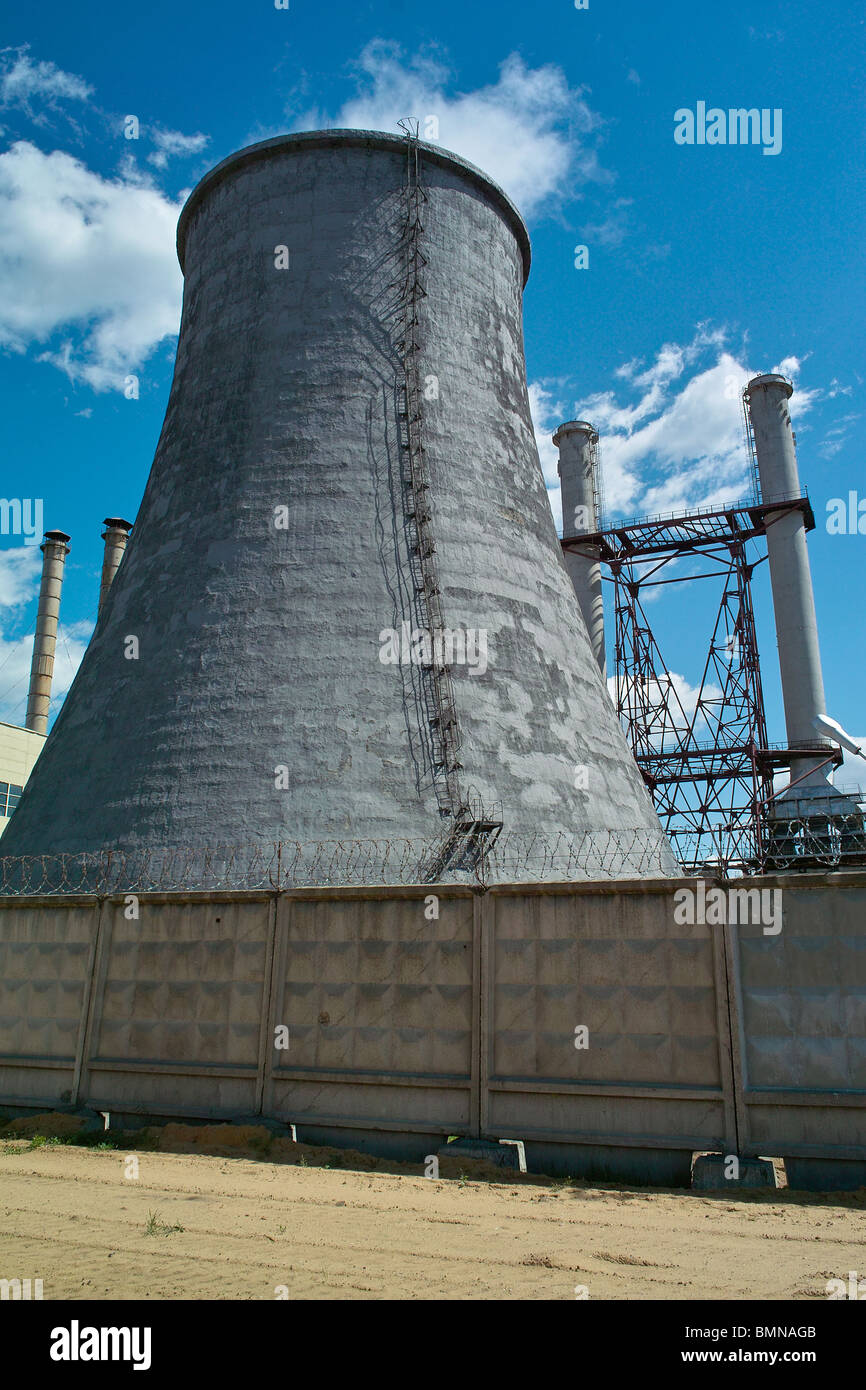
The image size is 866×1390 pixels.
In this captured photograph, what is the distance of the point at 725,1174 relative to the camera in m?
6.36

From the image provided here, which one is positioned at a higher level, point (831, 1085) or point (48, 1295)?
point (831, 1085)

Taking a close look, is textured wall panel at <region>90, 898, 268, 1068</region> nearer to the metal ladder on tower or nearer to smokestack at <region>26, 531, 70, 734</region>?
the metal ladder on tower

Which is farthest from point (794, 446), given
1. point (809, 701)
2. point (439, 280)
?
point (439, 280)

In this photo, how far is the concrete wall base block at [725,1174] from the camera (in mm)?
6340

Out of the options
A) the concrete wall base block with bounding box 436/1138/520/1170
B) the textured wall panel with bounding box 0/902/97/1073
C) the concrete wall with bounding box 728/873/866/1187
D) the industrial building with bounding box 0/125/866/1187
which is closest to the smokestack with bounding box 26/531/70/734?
the industrial building with bounding box 0/125/866/1187

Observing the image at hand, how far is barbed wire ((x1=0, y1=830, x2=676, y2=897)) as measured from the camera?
11.2 meters

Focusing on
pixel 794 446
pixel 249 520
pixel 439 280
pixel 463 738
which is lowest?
Result: pixel 463 738

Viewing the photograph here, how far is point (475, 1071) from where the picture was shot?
7168 mm

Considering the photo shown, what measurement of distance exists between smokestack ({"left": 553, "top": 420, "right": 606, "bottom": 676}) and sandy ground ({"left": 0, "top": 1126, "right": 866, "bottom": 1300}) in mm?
23228

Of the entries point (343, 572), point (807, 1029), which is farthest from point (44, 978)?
point (343, 572)

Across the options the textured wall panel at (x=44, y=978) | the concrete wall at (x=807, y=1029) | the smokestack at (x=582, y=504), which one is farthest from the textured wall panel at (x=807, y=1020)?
the smokestack at (x=582, y=504)

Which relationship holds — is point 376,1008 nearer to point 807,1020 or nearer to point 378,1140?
point 378,1140
